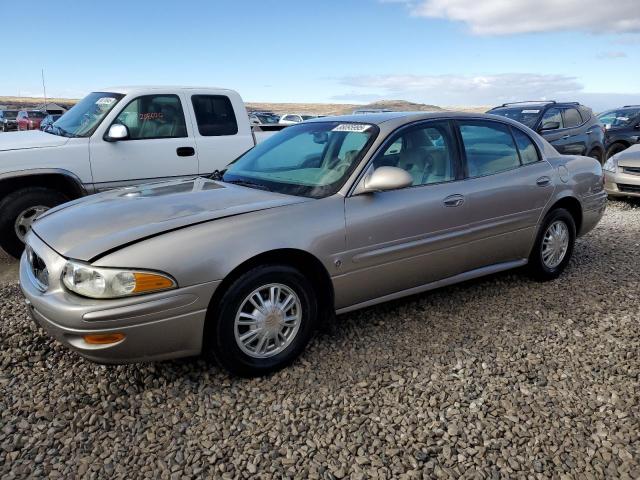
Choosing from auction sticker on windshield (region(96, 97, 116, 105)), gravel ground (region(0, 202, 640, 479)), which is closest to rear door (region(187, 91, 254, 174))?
auction sticker on windshield (region(96, 97, 116, 105))

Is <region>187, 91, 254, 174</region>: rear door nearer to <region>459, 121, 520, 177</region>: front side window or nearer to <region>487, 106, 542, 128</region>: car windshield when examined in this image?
<region>459, 121, 520, 177</region>: front side window

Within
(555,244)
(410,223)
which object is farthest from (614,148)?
(410,223)

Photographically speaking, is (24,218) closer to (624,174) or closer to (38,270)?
(38,270)

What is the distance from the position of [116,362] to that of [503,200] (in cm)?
305

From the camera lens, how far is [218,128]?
6719 millimetres

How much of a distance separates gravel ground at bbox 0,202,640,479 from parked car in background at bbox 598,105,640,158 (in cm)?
1120

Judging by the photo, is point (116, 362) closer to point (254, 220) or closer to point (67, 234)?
point (67, 234)

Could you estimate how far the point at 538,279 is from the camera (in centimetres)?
481

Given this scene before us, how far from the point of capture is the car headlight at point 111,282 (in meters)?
2.69

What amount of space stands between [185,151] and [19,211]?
1.89 metres

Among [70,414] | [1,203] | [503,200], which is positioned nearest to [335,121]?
[503,200]

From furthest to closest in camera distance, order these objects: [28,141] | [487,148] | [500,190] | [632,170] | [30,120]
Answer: [30,120] < [632,170] < [28,141] < [487,148] < [500,190]

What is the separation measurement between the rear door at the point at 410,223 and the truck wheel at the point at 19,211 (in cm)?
368

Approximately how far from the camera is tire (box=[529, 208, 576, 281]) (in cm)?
469
